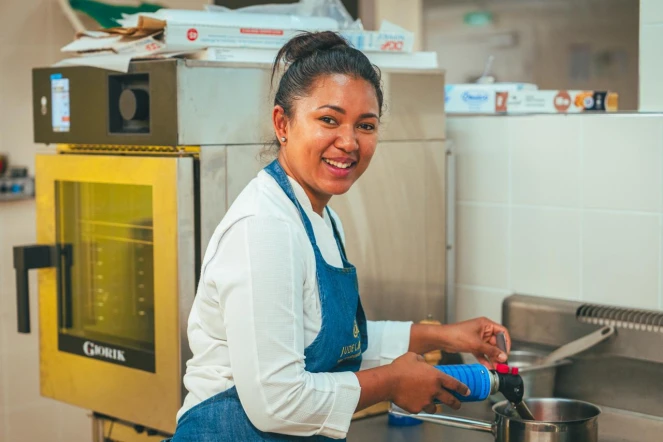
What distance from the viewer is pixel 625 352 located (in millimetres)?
1805

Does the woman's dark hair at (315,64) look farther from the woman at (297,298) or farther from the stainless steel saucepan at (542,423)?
the stainless steel saucepan at (542,423)

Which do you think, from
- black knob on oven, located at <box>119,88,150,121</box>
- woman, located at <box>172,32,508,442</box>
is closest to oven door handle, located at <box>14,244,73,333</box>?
black knob on oven, located at <box>119,88,150,121</box>

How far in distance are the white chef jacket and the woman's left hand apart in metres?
0.37

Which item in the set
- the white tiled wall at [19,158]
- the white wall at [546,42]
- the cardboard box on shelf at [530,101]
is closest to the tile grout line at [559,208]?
the cardboard box on shelf at [530,101]

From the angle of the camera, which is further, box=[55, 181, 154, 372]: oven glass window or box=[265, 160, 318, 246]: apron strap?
box=[55, 181, 154, 372]: oven glass window

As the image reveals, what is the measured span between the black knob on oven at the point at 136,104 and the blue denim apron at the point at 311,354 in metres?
0.41

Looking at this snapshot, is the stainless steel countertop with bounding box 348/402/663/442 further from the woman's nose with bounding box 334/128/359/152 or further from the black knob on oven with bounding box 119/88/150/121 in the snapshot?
the black knob on oven with bounding box 119/88/150/121

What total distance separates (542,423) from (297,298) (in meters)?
0.47

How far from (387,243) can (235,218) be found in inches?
28.1

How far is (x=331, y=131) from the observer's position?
133cm

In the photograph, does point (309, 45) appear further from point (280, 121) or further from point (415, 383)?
point (415, 383)

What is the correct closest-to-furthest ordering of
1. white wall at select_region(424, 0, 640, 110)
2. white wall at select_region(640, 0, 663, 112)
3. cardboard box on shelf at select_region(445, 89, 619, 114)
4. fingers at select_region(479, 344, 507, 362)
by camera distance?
fingers at select_region(479, 344, 507, 362) → white wall at select_region(640, 0, 663, 112) → cardboard box on shelf at select_region(445, 89, 619, 114) → white wall at select_region(424, 0, 640, 110)

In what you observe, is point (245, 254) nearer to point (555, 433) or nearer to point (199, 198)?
point (199, 198)

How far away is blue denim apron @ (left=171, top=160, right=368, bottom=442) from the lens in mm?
1312
